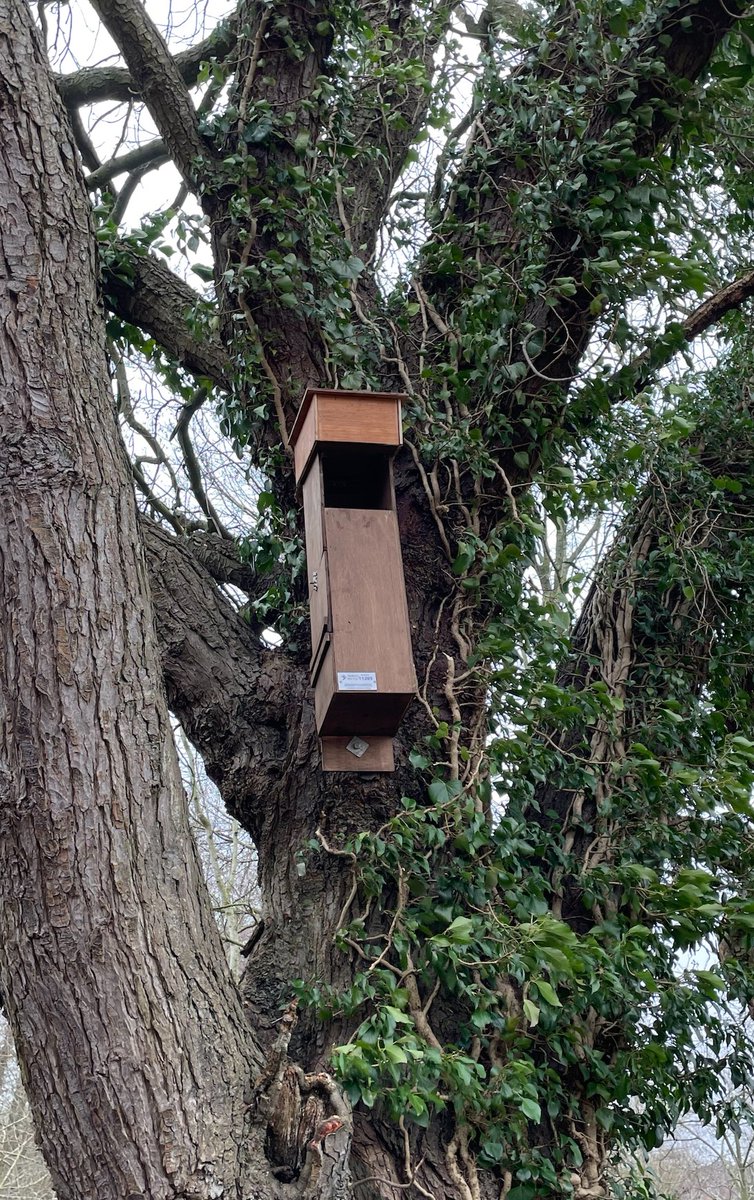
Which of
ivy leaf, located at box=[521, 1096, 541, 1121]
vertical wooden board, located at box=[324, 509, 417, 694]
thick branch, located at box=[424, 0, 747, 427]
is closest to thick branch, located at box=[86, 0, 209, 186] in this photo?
thick branch, located at box=[424, 0, 747, 427]

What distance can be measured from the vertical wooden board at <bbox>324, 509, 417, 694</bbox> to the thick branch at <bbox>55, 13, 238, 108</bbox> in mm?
1757

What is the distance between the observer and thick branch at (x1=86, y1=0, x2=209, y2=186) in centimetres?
277

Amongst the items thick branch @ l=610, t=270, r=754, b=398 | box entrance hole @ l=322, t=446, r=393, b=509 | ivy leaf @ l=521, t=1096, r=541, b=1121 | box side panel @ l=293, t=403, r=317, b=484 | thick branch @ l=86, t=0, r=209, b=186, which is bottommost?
ivy leaf @ l=521, t=1096, r=541, b=1121

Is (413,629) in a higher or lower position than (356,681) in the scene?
higher

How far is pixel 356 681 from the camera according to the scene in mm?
1994

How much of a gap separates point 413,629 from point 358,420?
1.90ft

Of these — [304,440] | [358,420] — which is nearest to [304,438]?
[304,440]

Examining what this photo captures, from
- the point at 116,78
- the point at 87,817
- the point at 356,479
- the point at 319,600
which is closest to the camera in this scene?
the point at 87,817

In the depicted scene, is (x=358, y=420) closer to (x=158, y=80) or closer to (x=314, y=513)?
(x=314, y=513)

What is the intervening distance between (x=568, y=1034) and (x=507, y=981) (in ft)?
0.53

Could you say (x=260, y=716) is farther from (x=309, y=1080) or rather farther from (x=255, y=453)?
(x=309, y=1080)

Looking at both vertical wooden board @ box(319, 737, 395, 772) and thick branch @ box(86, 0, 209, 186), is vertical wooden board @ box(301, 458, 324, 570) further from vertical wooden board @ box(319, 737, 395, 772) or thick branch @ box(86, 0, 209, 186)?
thick branch @ box(86, 0, 209, 186)

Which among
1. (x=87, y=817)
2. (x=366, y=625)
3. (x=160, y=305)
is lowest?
(x=87, y=817)

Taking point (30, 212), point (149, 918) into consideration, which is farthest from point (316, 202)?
point (149, 918)
